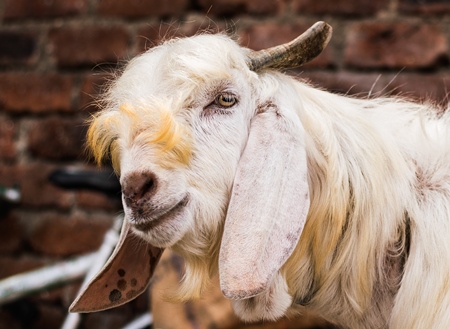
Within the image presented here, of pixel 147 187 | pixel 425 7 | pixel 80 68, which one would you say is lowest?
pixel 147 187

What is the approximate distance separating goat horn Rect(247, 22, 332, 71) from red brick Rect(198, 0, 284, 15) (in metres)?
0.78

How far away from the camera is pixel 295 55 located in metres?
1.00

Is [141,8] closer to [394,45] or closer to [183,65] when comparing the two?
[394,45]

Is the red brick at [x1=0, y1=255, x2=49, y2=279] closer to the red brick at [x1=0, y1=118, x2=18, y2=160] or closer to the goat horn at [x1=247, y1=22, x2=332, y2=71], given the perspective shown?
the red brick at [x1=0, y1=118, x2=18, y2=160]

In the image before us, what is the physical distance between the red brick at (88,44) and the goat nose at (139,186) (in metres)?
1.05

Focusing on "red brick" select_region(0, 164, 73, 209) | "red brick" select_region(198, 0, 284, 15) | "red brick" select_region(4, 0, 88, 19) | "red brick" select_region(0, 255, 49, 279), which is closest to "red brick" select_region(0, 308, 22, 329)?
"red brick" select_region(0, 255, 49, 279)

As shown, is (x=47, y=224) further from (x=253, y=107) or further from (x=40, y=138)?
(x=253, y=107)

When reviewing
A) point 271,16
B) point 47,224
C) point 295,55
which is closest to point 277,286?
point 295,55

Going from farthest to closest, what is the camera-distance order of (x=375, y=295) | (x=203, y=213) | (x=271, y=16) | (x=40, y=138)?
(x=40, y=138) < (x=271, y=16) < (x=375, y=295) < (x=203, y=213)

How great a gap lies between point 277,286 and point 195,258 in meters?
0.15

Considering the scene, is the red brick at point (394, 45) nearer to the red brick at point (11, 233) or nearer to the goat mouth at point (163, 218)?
the goat mouth at point (163, 218)

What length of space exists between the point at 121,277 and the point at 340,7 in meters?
0.97

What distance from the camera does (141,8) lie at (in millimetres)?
1912

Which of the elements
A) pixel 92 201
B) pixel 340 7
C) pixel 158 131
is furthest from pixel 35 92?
pixel 158 131
